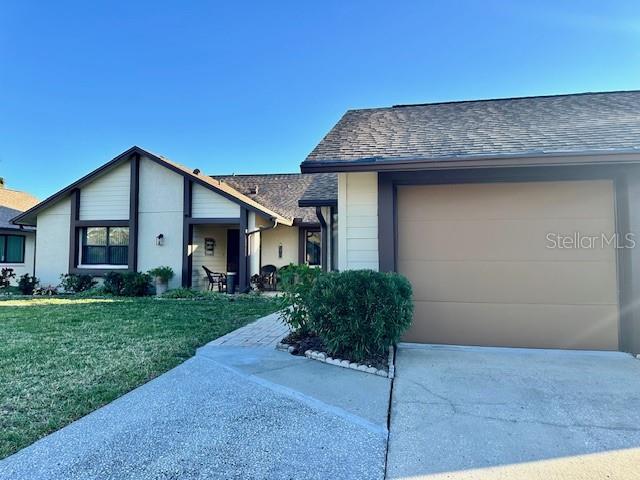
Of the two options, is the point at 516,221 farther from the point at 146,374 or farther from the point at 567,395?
the point at 146,374

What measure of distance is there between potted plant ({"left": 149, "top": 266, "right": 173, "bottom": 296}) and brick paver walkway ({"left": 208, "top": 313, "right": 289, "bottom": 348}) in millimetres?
6510

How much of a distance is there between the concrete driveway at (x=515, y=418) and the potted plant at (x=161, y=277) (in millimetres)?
10088

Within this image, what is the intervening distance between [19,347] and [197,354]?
2702mm

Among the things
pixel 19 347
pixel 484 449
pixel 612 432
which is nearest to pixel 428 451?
pixel 484 449

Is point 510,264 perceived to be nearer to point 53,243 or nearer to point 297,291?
point 297,291

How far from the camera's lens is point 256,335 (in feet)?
20.6

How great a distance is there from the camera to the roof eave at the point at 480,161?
4637 mm

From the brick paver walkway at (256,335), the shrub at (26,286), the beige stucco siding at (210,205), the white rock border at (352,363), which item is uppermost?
the beige stucco siding at (210,205)

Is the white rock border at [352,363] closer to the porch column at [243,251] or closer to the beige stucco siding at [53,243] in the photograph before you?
the porch column at [243,251]

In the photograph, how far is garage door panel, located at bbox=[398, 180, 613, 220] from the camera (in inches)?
208

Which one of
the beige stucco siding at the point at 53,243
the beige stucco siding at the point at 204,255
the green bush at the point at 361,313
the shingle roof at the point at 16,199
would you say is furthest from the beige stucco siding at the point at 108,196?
the green bush at the point at 361,313

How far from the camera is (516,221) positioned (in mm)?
5430

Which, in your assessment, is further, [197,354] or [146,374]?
[197,354]

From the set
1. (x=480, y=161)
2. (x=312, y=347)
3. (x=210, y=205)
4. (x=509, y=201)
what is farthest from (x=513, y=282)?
(x=210, y=205)
